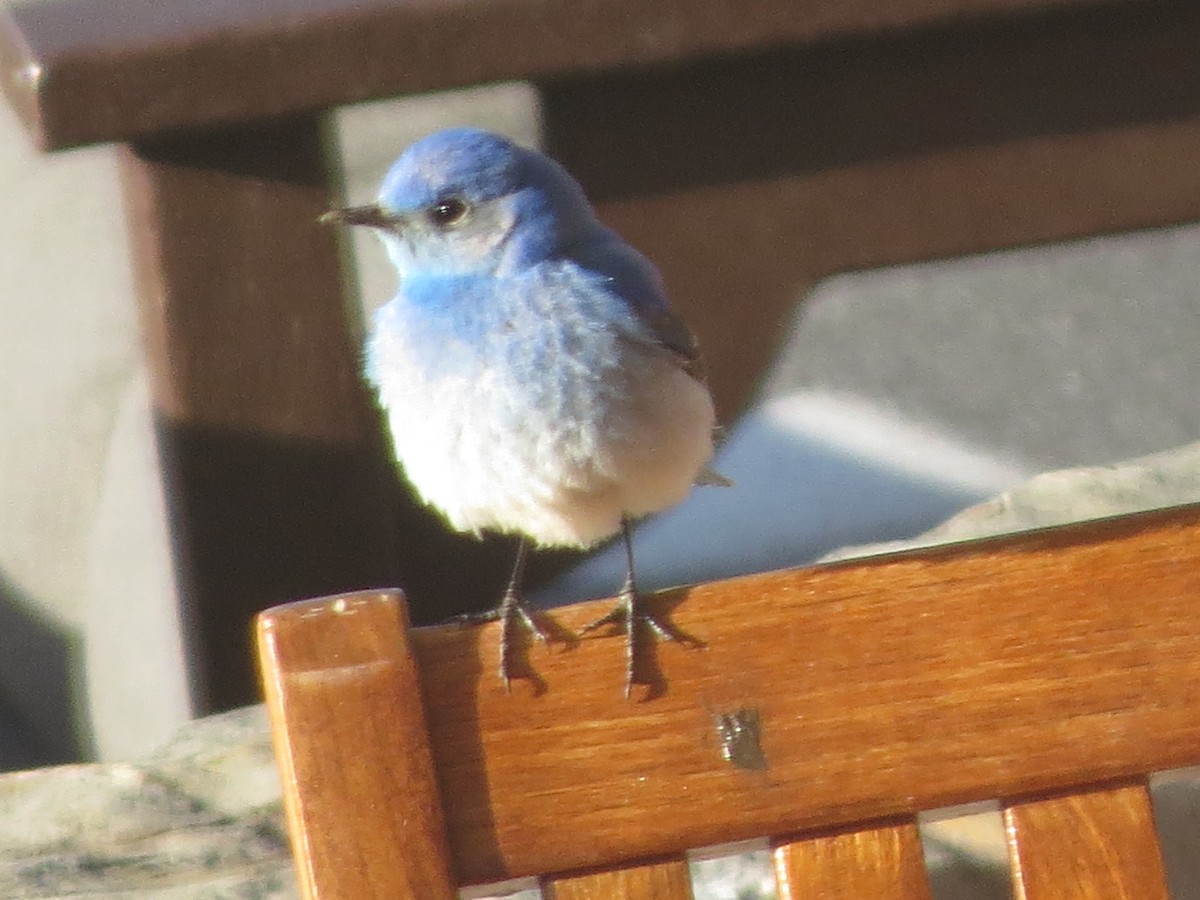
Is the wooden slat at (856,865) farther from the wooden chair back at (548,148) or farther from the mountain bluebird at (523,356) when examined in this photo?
the wooden chair back at (548,148)

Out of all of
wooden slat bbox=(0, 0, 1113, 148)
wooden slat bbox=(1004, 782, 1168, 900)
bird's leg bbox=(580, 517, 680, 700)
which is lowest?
wooden slat bbox=(1004, 782, 1168, 900)

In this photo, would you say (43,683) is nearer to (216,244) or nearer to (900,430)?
(216,244)

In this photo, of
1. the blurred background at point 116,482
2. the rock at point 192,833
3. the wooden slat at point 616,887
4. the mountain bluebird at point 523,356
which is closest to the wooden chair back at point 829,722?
the wooden slat at point 616,887

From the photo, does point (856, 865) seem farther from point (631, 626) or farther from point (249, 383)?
point (249, 383)

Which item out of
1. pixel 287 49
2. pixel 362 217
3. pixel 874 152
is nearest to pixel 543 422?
pixel 362 217

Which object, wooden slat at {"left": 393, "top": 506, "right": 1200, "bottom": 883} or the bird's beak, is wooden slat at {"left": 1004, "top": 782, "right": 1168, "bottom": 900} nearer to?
wooden slat at {"left": 393, "top": 506, "right": 1200, "bottom": 883}

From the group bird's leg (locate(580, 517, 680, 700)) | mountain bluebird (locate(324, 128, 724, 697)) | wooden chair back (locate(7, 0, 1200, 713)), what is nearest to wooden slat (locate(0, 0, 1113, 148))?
wooden chair back (locate(7, 0, 1200, 713))

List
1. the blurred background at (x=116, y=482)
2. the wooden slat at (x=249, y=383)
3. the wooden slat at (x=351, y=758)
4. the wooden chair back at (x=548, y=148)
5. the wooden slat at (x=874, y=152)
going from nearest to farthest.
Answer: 1. the wooden slat at (x=351, y=758)
2. the wooden chair back at (x=548, y=148)
3. the wooden slat at (x=249, y=383)
4. the wooden slat at (x=874, y=152)
5. the blurred background at (x=116, y=482)
